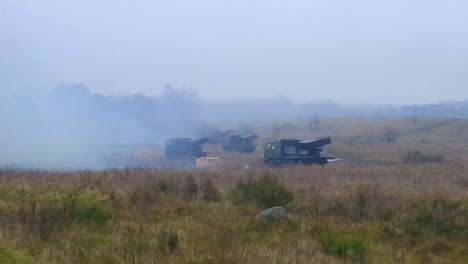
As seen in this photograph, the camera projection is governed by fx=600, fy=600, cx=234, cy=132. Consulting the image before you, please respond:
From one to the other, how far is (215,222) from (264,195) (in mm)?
3015

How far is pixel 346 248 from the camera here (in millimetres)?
10617

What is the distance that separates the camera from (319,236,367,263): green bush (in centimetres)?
1028

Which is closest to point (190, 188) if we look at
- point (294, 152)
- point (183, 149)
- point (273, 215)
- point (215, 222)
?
point (215, 222)

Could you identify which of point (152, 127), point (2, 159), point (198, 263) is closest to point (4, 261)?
point (198, 263)

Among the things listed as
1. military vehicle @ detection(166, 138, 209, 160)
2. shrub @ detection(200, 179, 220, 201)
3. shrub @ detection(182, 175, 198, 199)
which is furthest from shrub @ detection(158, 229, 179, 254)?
military vehicle @ detection(166, 138, 209, 160)

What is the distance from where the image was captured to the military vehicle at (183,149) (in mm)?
44812

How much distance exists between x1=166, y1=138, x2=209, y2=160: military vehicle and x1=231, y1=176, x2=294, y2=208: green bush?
2819cm

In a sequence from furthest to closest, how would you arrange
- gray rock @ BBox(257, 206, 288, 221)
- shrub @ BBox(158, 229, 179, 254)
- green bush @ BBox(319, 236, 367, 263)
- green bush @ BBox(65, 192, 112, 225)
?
gray rock @ BBox(257, 206, 288, 221), green bush @ BBox(65, 192, 112, 225), green bush @ BBox(319, 236, 367, 263), shrub @ BBox(158, 229, 179, 254)

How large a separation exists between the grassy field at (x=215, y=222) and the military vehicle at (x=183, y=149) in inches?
921

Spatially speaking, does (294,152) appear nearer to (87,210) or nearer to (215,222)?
(215,222)

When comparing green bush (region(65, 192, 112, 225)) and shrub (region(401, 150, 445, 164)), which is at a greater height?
green bush (region(65, 192, 112, 225))

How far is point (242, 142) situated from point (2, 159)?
22.5 m

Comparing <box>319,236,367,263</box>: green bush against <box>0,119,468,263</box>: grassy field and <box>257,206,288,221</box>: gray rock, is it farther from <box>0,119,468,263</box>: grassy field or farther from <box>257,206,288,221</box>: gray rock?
<box>257,206,288,221</box>: gray rock

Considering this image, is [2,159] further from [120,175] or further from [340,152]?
[340,152]
